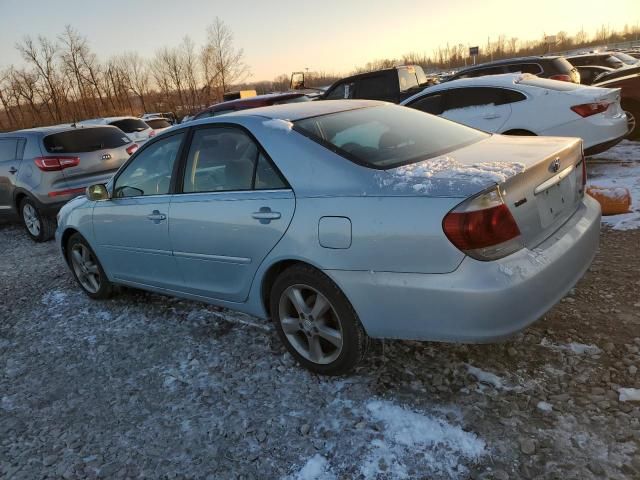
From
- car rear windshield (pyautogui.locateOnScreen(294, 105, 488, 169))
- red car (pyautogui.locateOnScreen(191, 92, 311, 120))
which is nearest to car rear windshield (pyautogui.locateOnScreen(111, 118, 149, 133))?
red car (pyautogui.locateOnScreen(191, 92, 311, 120))

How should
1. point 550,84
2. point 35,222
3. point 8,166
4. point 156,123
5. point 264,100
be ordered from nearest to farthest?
point 550,84 → point 35,222 → point 8,166 → point 264,100 → point 156,123

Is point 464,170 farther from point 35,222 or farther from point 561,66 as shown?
point 561,66

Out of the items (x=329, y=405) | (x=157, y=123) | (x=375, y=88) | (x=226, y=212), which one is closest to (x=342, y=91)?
(x=375, y=88)

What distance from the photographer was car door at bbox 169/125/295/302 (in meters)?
2.91

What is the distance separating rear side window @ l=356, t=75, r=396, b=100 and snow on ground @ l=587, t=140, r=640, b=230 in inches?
195

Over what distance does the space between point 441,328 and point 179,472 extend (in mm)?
1433

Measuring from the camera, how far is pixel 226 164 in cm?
329

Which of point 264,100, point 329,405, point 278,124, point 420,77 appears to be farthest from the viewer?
point 420,77

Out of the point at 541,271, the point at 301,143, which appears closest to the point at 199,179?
the point at 301,143

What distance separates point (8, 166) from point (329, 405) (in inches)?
284

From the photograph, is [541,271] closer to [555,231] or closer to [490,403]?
[555,231]

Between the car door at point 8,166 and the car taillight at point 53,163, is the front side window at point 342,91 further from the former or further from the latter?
the car door at point 8,166

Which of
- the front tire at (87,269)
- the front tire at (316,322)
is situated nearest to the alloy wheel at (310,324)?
the front tire at (316,322)

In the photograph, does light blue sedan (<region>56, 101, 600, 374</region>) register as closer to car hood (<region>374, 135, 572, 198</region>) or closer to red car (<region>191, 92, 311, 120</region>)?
car hood (<region>374, 135, 572, 198</region>)
